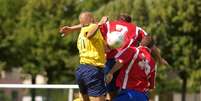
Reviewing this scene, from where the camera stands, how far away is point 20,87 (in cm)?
1476

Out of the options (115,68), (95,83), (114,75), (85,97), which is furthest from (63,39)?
(115,68)

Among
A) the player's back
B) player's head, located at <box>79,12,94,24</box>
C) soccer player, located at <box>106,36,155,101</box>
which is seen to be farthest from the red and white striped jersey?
player's head, located at <box>79,12,94,24</box>

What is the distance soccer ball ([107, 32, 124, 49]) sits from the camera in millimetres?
8234

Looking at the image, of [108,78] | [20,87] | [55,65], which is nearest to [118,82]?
[108,78]

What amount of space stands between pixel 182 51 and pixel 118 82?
1024 inches

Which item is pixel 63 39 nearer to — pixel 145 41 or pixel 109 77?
pixel 145 41

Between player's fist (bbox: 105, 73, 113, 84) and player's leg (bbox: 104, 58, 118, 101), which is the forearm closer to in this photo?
player's leg (bbox: 104, 58, 118, 101)

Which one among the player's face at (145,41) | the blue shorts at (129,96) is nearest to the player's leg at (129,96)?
the blue shorts at (129,96)

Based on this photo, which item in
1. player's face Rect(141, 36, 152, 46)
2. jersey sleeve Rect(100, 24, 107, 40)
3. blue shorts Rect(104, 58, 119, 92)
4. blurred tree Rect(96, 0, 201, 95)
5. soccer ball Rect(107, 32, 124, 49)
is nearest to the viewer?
soccer ball Rect(107, 32, 124, 49)

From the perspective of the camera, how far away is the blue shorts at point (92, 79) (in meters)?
8.76

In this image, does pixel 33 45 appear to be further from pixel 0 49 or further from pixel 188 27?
pixel 188 27

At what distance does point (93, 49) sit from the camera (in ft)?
28.8

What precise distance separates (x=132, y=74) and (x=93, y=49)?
0.70 meters

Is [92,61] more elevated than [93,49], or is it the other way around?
[93,49]
